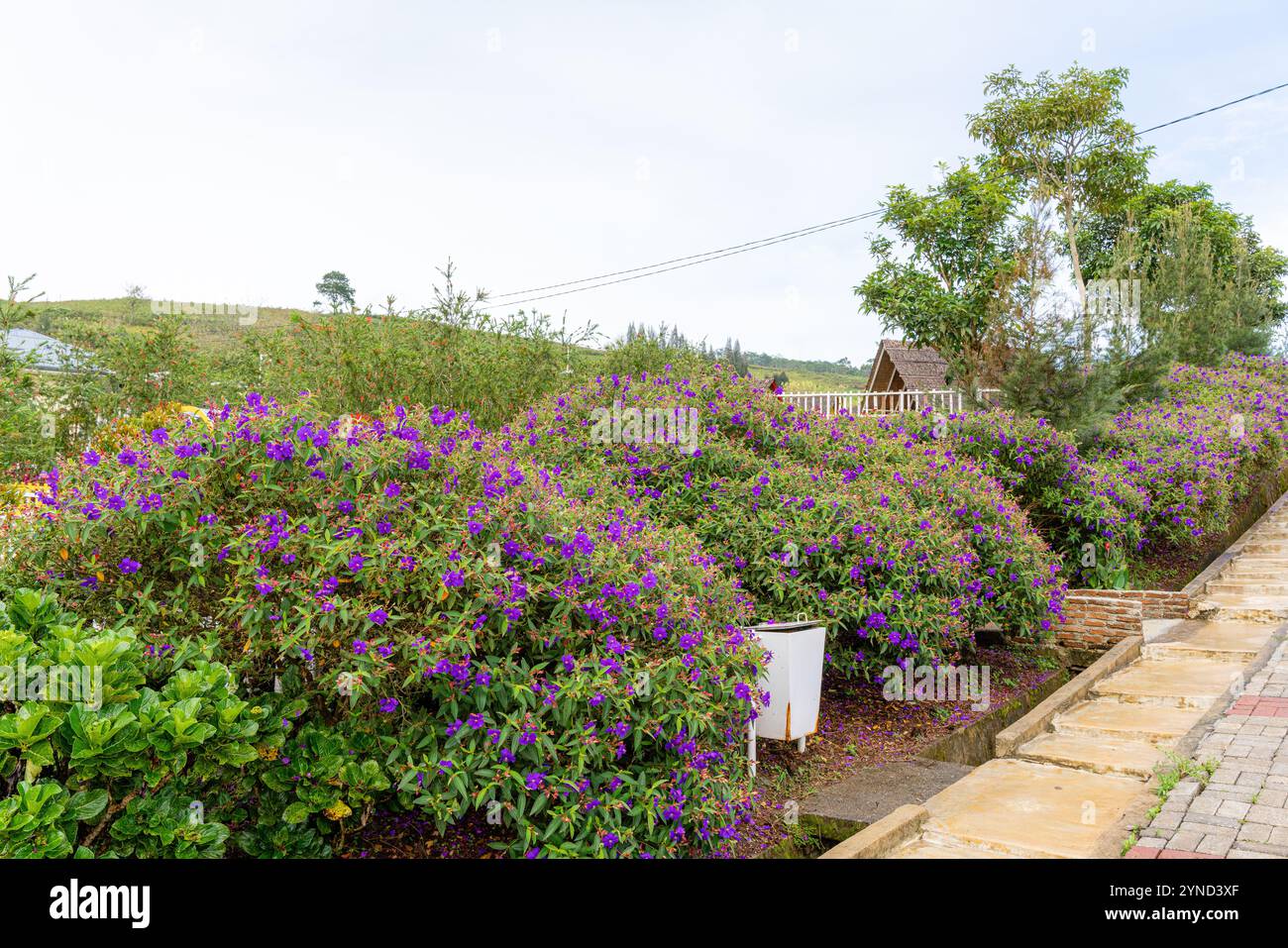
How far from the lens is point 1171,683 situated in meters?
6.76

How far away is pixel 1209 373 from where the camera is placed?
56.2 feet

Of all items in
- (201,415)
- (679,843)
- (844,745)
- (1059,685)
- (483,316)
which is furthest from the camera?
(483,316)

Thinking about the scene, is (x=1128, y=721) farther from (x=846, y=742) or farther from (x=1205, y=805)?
(x=1205, y=805)

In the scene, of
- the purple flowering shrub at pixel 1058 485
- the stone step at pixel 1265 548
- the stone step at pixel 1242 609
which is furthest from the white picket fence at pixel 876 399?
the stone step at pixel 1242 609

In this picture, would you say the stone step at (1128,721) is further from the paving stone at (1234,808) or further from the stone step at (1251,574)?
the stone step at (1251,574)

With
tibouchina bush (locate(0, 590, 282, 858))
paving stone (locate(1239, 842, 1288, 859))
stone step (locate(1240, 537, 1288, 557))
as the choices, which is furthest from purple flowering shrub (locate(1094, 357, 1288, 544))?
tibouchina bush (locate(0, 590, 282, 858))

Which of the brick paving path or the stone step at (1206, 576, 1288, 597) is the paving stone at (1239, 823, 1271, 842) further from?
the stone step at (1206, 576, 1288, 597)

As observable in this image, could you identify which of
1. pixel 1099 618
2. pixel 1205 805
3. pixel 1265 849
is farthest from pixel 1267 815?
pixel 1099 618

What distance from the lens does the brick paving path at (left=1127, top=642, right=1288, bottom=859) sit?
343 cm

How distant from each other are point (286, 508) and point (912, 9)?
457 inches

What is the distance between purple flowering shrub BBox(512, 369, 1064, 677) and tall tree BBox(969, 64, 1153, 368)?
19581mm

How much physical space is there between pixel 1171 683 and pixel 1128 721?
1.09 meters
